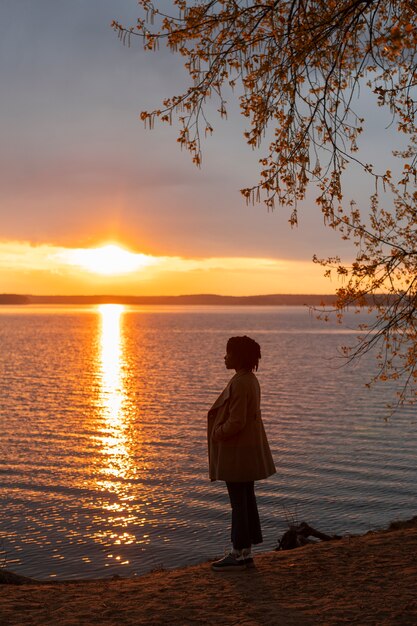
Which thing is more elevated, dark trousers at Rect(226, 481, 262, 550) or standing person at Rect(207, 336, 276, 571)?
standing person at Rect(207, 336, 276, 571)

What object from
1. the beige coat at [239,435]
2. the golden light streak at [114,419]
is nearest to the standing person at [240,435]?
the beige coat at [239,435]

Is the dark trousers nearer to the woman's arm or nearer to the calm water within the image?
the woman's arm

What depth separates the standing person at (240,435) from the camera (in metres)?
8.22

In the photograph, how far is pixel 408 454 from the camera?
2273 centimetres

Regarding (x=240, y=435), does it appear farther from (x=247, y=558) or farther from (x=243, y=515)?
(x=247, y=558)

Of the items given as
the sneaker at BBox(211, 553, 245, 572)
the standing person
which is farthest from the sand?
the standing person

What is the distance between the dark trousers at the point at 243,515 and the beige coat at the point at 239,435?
24 centimetres

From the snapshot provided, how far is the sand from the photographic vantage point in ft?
22.8

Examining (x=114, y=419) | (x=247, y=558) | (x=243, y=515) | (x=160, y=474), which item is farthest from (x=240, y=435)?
(x=114, y=419)

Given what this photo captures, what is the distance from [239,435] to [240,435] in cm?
1

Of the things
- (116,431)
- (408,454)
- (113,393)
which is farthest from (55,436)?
(113,393)

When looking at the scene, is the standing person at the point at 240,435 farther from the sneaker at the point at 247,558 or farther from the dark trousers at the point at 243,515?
the sneaker at the point at 247,558

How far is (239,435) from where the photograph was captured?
8.30 metres

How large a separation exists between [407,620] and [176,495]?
1163 centimetres
